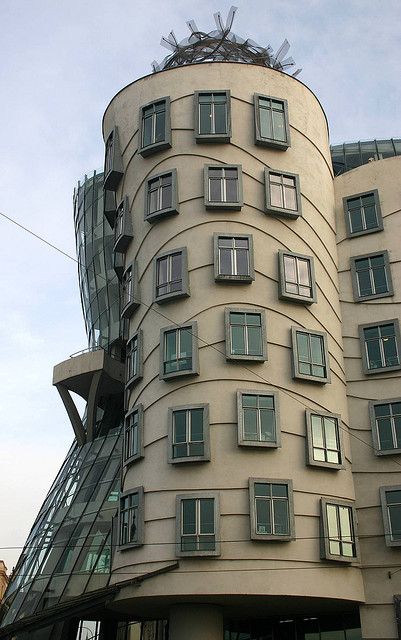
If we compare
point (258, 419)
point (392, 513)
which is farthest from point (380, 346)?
point (258, 419)

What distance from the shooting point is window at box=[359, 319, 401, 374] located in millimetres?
29641

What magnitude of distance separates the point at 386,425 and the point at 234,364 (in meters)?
6.79

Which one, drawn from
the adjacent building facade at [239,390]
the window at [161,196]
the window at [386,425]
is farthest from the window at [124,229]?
the window at [386,425]

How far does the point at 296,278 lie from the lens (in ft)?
95.8

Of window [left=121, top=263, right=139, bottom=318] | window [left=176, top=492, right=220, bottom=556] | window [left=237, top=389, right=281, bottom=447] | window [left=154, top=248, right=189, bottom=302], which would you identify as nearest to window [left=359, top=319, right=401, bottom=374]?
window [left=237, top=389, right=281, bottom=447]

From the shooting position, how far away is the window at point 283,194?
29.9 metres

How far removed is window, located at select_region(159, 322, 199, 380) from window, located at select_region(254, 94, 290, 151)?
9172 mm

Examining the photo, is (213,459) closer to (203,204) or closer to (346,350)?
(346,350)

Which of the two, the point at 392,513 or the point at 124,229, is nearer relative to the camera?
the point at 392,513

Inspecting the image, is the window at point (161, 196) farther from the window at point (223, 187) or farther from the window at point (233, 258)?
the window at point (233, 258)

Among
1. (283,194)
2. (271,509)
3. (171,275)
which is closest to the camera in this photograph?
(271,509)

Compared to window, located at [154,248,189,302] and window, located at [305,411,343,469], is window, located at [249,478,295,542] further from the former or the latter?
window, located at [154,248,189,302]

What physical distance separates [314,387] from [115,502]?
38.1 feet

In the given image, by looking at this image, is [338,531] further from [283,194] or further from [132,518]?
[283,194]
